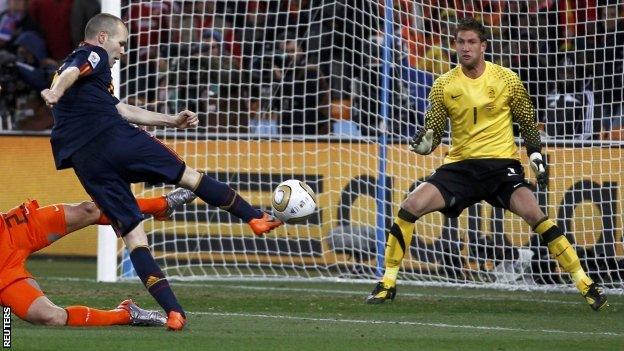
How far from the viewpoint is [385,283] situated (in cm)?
1020

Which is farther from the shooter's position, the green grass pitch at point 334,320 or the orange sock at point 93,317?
the orange sock at point 93,317

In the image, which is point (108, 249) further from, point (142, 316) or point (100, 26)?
point (100, 26)

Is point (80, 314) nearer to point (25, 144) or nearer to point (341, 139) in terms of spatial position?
point (341, 139)

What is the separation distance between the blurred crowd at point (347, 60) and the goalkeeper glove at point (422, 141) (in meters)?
2.67

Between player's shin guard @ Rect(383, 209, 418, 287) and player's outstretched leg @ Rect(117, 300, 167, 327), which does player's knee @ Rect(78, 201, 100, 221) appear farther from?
player's shin guard @ Rect(383, 209, 418, 287)

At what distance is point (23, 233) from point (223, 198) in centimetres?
122

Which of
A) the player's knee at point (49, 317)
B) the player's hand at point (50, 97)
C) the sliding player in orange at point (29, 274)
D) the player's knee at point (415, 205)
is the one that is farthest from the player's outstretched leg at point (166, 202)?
the player's knee at point (415, 205)

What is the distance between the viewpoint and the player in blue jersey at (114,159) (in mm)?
7809

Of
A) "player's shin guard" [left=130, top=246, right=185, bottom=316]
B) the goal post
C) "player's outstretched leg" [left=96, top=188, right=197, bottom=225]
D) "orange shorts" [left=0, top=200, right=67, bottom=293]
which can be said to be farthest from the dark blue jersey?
the goal post

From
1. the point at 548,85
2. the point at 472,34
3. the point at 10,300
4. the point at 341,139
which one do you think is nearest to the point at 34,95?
the point at 341,139

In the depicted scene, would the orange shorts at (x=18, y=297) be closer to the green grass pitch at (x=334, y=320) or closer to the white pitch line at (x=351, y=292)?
the green grass pitch at (x=334, y=320)

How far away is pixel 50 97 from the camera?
738 centimetres

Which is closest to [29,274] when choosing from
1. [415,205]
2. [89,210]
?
[89,210]

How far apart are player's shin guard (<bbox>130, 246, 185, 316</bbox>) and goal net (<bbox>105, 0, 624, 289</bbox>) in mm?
4998
